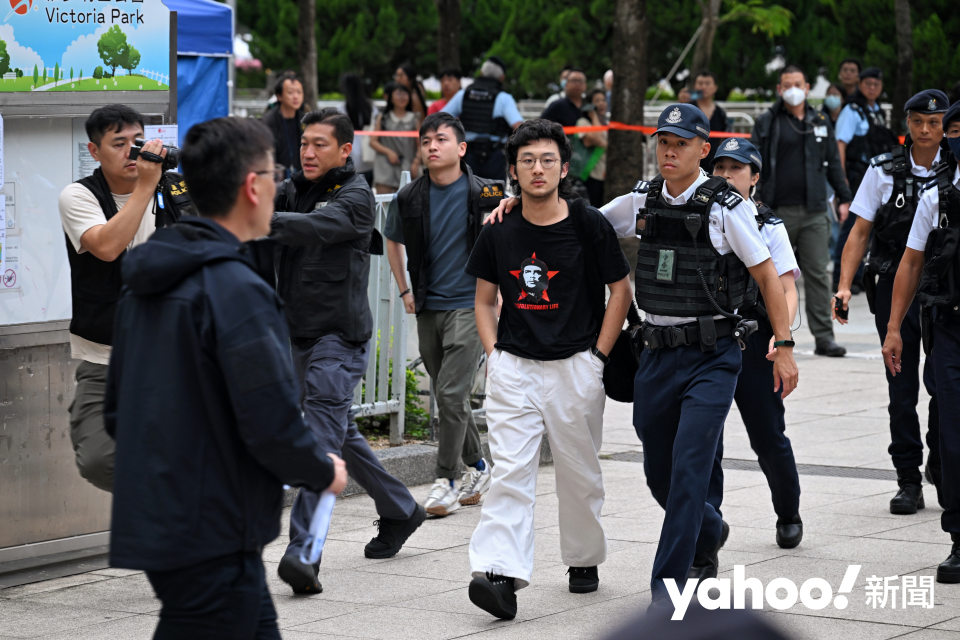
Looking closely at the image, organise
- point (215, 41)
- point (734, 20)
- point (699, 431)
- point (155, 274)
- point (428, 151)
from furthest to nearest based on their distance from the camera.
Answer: point (734, 20) < point (215, 41) < point (428, 151) < point (699, 431) < point (155, 274)

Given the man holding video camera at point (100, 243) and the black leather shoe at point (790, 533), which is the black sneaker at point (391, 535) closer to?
the man holding video camera at point (100, 243)

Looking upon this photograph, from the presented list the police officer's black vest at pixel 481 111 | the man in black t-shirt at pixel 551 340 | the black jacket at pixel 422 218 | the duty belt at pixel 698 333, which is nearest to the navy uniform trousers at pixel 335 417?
the man in black t-shirt at pixel 551 340

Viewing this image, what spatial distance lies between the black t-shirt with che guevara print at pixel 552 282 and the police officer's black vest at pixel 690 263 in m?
0.20

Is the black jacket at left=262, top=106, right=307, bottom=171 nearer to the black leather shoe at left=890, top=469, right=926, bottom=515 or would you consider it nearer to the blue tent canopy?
the blue tent canopy

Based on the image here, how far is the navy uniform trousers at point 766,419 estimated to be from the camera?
5.84 m

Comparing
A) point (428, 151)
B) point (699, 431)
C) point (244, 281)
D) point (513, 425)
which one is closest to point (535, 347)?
point (513, 425)

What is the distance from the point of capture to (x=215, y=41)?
1171 cm

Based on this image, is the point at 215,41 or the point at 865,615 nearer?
the point at 865,615

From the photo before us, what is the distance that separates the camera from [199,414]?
287cm

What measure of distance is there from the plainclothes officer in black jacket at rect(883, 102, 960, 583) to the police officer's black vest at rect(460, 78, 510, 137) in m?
8.51

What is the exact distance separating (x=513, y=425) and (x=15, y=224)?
2.45m

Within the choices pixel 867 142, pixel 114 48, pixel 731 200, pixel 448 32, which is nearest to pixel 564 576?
pixel 731 200

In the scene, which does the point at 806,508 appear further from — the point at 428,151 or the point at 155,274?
the point at 155,274

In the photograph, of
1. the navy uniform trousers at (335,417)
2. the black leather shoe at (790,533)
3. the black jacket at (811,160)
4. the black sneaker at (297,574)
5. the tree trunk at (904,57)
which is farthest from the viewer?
the tree trunk at (904,57)
